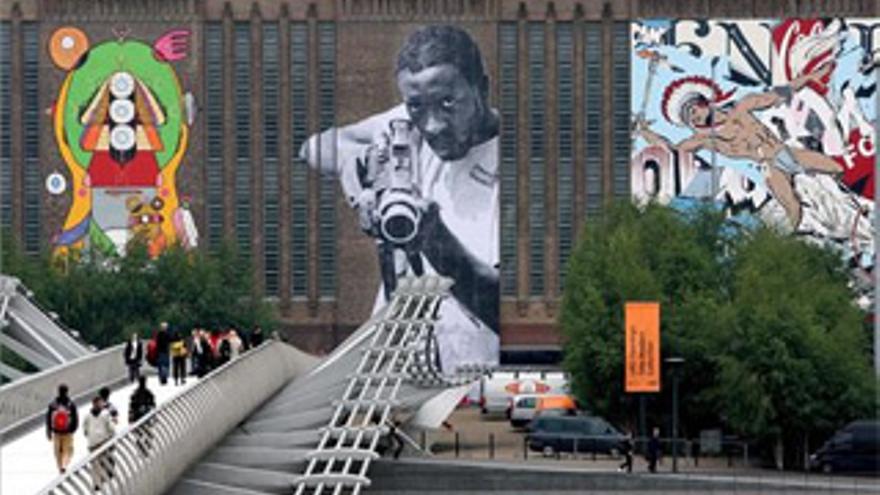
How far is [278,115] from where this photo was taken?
110 metres

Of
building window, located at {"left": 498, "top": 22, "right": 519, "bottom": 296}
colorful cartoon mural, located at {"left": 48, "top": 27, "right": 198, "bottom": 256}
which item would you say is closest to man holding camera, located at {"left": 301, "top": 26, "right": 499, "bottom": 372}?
building window, located at {"left": 498, "top": 22, "right": 519, "bottom": 296}

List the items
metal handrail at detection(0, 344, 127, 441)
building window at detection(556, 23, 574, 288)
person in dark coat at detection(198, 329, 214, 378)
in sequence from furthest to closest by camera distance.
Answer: building window at detection(556, 23, 574, 288) → person in dark coat at detection(198, 329, 214, 378) → metal handrail at detection(0, 344, 127, 441)

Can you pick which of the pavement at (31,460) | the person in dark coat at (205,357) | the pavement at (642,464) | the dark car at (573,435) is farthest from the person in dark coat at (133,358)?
the dark car at (573,435)

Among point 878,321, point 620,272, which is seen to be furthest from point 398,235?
point 878,321

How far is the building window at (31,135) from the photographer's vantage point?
355 ft

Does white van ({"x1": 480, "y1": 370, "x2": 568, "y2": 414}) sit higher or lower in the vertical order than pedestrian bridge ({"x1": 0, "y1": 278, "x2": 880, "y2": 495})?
lower

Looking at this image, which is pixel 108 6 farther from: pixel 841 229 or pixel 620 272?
pixel 620 272

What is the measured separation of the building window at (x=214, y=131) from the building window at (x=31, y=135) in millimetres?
7320

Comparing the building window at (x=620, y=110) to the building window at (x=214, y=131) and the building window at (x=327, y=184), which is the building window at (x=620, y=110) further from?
the building window at (x=214, y=131)

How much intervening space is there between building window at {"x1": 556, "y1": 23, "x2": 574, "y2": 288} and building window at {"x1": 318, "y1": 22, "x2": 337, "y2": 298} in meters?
10.0

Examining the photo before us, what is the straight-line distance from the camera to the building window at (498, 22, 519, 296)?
10956 centimetres

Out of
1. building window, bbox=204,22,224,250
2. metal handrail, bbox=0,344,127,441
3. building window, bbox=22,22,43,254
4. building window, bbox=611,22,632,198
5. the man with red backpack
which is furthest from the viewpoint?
building window, bbox=204,22,224,250

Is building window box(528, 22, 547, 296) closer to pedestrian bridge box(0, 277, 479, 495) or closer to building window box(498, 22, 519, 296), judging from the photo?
building window box(498, 22, 519, 296)

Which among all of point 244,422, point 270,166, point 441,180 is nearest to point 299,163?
point 270,166
